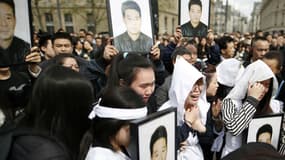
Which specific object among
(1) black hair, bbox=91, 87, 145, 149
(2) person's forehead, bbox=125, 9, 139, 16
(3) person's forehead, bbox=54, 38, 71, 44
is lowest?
(1) black hair, bbox=91, 87, 145, 149

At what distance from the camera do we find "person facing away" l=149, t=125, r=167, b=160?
5.02 feet

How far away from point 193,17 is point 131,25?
1226mm

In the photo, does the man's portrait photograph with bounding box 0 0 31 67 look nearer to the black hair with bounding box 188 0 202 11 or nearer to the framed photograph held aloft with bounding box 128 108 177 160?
the framed photograph held aloft with bounding box 128 108 177 160

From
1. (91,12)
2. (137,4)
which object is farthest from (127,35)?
(91,12)

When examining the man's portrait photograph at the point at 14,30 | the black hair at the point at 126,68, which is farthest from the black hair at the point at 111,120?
the man's portrait photograph at the point at 14,30

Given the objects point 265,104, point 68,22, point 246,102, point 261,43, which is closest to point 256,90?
point 246,102

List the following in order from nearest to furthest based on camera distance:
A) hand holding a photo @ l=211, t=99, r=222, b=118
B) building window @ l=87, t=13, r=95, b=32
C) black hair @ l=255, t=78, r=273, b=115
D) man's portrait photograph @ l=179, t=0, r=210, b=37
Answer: black hair @ l=255, t=78, r=273, b=115 < hand holding a photo @ l=211, t=99, r=222, b=118 < man's portrait photograph @ l=179, t=0, r=210, b=37 < building window @ l=87, t=13, r=95, b=32

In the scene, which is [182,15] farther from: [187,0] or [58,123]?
[58,123]

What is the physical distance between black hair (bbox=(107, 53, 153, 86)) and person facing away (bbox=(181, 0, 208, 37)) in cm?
138

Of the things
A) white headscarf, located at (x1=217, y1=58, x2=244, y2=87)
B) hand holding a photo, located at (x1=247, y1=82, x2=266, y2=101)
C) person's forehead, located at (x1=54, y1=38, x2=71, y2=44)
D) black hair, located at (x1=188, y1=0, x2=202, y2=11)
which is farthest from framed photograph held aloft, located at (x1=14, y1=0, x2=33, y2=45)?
white headscarf, located at (x1=217, y1=58, x2=244, y2=87)

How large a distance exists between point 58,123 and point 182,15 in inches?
98.8

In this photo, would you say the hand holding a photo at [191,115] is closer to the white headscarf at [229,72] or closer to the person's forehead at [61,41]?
the white headscarf at [229,72]

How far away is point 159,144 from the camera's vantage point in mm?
1574

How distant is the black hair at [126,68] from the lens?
7.31ft
